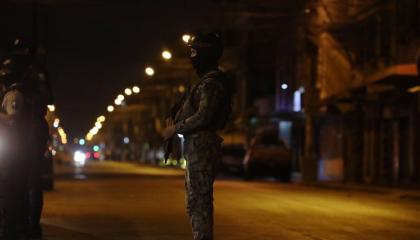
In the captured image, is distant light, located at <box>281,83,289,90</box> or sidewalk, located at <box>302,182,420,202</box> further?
distant light, located at <box>281,83,289,90</box>

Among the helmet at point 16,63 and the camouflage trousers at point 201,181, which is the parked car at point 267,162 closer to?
the helmet at point 16,63

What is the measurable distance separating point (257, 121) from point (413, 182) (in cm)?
2660

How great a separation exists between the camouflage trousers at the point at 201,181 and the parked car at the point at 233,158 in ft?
131

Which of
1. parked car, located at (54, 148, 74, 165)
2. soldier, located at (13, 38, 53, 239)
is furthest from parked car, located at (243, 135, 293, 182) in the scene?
parked car, located at (54, 148, 74, 165)

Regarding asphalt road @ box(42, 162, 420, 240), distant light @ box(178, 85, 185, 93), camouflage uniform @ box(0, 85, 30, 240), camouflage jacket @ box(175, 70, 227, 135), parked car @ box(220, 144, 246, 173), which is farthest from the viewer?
distant light @ box(178, 85, 185, 93)

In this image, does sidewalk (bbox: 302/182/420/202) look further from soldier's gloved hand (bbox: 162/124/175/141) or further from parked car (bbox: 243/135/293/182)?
soldier's gloved hand (bbox: 162/124/175/141)

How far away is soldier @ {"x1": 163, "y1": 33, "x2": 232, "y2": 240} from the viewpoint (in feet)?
23.0

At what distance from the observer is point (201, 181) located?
7066 millimetres

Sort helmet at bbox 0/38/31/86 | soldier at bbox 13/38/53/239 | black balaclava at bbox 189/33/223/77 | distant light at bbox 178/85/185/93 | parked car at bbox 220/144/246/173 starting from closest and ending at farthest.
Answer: black balaclava at bbox 189/33/223/77
helmet at bbox 0/38/31/86
soldier at bbox 13/38/53/239
parked car at bbox 220/144/246/173
distant light at bbox 178/85/185/93

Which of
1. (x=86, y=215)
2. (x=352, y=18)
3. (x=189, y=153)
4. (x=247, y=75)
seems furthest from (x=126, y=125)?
(x=189, y=153)

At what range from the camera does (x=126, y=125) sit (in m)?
131

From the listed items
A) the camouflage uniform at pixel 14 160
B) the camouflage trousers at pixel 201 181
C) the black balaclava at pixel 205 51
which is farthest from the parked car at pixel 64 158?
the camouflage trousers at pixel 201 181

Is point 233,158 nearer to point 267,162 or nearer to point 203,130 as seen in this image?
point 267,162

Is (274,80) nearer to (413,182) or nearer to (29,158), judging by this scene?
(413,182)
